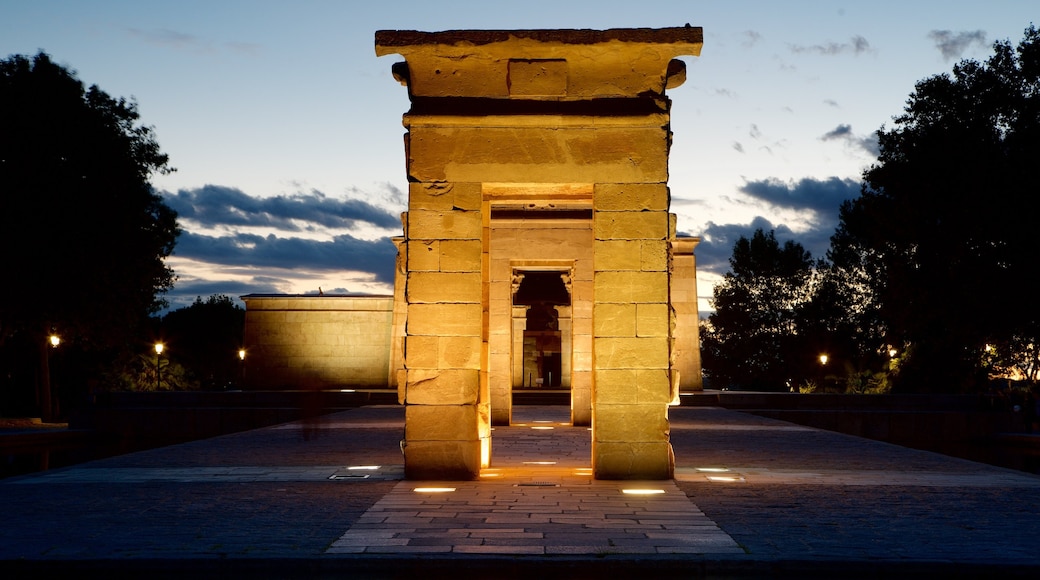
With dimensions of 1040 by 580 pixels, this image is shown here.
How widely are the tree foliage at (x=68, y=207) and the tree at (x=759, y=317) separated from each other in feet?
139

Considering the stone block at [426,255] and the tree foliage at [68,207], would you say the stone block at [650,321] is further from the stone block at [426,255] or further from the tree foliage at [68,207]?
the tree foliage at [68,207]

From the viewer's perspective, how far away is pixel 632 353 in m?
10.7

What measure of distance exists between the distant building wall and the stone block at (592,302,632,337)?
79.8 ft

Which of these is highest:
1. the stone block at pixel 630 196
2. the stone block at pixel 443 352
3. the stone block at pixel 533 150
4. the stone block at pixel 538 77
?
the stone block at pixel 538 77

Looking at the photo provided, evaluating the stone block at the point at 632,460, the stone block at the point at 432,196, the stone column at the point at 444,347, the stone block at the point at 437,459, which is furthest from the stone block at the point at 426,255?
the stone block at the point at 632,460

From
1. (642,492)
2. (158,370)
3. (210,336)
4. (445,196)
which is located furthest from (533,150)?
(210,336)

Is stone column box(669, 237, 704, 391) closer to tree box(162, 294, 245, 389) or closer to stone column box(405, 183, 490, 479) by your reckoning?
stone column box(405, 183, 490, 479)

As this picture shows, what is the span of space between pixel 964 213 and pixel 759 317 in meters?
35.0

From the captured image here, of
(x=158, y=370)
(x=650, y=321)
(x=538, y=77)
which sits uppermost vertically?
(x=538, y=77)

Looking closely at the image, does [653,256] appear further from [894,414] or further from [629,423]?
[894,414]

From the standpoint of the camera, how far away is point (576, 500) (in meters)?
9.02

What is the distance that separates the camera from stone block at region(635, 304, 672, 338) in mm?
10727

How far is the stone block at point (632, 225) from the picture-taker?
423 inches

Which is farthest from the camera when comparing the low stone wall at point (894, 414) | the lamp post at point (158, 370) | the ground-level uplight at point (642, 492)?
the lamp post at point (158, 370)
